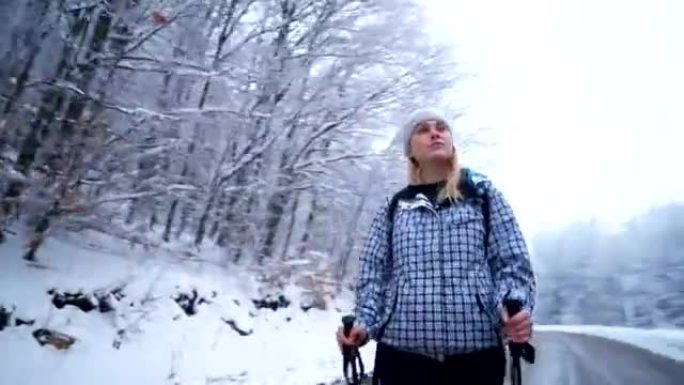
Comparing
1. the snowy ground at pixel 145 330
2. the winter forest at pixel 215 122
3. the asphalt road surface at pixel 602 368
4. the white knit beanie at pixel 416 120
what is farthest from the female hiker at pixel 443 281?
the winter forest at pixel 215 122

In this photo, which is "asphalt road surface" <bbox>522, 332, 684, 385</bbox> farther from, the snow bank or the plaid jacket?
the plaid jacket

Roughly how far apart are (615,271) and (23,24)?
47188 millimetres

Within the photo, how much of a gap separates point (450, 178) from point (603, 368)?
31.5ft

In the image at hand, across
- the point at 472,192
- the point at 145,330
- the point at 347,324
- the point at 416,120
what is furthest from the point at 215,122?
the point at 472,192

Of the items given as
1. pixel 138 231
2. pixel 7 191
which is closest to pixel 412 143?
pixel 7 191

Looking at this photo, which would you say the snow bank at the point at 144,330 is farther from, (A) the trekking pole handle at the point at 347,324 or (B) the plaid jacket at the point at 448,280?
(B) the plaid jacket at the point at 448,280

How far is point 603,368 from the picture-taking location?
10.8 m

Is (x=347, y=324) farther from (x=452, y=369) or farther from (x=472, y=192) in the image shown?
(x=472, y=192)

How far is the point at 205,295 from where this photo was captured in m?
11.6

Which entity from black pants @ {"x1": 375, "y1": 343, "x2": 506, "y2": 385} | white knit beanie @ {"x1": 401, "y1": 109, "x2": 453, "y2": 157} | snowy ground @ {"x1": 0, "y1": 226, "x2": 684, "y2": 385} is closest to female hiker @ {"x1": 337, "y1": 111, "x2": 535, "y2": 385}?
black pants @ {"x1": 375, "y1": 343, "x2": 506, "y2": 385}

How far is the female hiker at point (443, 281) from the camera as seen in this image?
2.22 metres

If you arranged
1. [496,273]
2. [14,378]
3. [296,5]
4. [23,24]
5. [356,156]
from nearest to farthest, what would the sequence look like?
[496,273], [14,378], [23,24], [296,5], [356,156]

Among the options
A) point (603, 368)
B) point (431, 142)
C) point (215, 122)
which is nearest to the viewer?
point (431, 142)

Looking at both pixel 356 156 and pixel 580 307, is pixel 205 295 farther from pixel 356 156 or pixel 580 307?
pixel 580 307
